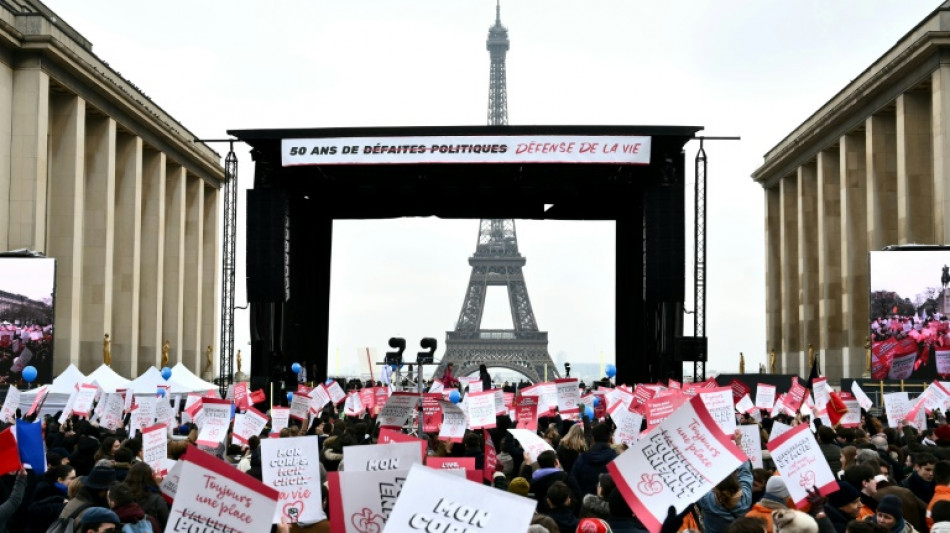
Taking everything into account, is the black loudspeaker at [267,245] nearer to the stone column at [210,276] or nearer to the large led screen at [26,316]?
the large led screen at [26,316]

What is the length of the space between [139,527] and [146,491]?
953 mm

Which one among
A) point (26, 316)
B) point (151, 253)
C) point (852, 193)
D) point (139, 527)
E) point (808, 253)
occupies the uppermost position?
point (852, 193)

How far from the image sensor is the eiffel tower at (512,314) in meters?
92.2

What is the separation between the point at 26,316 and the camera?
4128cm

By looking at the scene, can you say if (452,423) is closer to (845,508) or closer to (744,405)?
(845,508)

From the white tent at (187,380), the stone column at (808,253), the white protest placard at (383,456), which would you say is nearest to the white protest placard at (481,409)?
the white protest placard at (383,456)

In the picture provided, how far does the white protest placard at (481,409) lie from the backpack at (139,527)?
7801 millimetres

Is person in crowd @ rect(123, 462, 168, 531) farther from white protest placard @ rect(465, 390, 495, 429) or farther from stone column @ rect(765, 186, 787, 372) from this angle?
stone column @ rect(765, 186, 787, 372)

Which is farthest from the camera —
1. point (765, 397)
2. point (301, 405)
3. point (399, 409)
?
point (765, 397)

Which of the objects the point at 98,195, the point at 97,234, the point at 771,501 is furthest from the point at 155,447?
the point at 98,195

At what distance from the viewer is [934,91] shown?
46031 mm

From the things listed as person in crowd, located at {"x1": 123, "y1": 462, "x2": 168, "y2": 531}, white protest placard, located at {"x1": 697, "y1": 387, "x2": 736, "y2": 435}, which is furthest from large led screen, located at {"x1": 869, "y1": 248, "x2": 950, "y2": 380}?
person in crowd, located at {"x1": 123, "y1": 462, "x2": 168, "y2": 531}

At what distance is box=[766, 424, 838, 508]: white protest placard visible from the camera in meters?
9.67

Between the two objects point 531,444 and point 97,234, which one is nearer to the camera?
point 531,444
